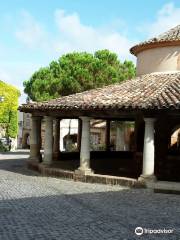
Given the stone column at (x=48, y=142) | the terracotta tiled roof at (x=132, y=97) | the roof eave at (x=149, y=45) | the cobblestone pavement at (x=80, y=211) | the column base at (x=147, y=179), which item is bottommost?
the cobblestone pavement at (x=80, y=211)

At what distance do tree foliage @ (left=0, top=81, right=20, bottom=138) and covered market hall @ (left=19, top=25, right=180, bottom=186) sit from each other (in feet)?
80.4

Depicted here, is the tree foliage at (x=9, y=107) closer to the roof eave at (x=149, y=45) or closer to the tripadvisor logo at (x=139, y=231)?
the roof eave at (x=149, y=45)

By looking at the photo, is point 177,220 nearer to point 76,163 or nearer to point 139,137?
point 139,137

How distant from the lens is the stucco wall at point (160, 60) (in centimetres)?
2269

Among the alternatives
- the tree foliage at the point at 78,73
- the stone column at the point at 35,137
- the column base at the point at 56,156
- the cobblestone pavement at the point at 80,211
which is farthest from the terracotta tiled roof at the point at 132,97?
the tree foliage at the point at 78,73

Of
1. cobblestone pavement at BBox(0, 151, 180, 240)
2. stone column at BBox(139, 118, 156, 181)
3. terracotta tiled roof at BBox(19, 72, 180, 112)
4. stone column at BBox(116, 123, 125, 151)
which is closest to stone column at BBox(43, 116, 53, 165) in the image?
Answer: terracotta tiled roof at BBox(19, 72, 180, 112)

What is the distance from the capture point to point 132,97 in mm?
→ 19078

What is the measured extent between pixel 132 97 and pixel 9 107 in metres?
32.1

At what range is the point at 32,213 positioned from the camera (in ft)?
39.9

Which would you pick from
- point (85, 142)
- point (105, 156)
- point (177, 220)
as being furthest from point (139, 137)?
point (177, 220)

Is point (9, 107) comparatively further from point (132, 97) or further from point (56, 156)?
point (132, 97)

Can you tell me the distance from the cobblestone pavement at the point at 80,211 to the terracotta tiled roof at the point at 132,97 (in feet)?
10.1

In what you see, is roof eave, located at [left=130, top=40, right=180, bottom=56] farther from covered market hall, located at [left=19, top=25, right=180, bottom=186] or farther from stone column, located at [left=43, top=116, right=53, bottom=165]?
stone column, located at [left=43, top=116, right=53, bottom=165]

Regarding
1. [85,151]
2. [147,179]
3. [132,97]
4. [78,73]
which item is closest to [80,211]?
[147,179]
